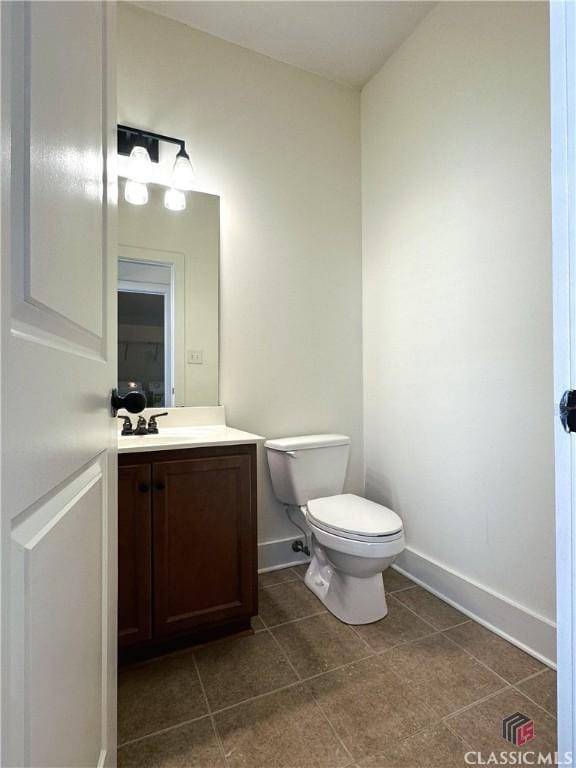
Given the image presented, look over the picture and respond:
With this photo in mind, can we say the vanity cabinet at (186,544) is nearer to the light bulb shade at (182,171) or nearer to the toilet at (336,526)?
the toilet at (336,526)

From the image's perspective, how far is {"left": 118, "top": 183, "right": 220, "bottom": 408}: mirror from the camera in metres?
1.78

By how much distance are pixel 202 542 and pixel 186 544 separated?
0.06m

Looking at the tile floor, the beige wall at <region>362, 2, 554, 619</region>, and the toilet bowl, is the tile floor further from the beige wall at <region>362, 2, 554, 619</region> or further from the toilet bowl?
the beige wall at <region>362, 2, 554, 619</region>

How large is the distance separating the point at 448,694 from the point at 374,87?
2964 millimetres

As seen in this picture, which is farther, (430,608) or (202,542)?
(430,608)

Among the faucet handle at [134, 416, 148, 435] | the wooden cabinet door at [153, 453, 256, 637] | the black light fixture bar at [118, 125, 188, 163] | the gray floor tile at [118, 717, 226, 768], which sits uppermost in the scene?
the black light fixture bar at [118, 125, 188, 163]

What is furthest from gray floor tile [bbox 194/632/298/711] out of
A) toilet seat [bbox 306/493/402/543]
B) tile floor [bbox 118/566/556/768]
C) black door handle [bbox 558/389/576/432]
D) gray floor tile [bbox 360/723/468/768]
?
black door handle [bbox 558/389/576/432]

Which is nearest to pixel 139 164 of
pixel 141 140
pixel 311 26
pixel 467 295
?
pixel 141 140

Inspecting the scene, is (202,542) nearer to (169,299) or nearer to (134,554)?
(134,554)

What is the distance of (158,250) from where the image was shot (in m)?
1.85

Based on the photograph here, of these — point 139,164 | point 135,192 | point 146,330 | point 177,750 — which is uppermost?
point 139,164

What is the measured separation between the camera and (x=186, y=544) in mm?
1419

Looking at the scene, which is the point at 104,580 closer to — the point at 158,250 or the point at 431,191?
the point at 158,250

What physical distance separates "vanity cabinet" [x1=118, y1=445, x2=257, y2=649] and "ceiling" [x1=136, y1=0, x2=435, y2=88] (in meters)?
2.10
